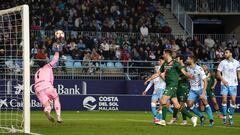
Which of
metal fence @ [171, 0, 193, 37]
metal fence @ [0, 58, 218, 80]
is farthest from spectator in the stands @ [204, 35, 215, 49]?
metal fence @ [0, 58, 218, 80]

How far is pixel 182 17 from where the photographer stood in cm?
4709

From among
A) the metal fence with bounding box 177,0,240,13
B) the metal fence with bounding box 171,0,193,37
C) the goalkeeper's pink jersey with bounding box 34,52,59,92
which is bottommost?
the goalkeeper's pink jersey with bounding box 34,52,59,92

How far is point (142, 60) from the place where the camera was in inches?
1558

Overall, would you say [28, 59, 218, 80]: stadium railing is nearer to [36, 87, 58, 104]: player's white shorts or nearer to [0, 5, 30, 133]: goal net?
[0, 5, 30, 133]: goal net

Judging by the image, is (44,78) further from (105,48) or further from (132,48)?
(132,48)

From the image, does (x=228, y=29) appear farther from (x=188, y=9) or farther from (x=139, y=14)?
(x=139, y=14)

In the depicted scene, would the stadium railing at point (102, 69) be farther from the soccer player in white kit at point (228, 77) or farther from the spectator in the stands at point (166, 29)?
the soccer player in white kit at point (228, 77)

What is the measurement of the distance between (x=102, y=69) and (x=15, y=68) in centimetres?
1126

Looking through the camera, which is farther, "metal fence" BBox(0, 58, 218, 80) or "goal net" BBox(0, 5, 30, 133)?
"metal fence" BBox(0, 58, 218, 80)

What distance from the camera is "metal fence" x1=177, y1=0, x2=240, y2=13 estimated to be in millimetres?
48000

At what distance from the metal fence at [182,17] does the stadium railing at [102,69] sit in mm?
8555

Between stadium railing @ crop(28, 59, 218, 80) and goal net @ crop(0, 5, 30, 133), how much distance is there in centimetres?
439

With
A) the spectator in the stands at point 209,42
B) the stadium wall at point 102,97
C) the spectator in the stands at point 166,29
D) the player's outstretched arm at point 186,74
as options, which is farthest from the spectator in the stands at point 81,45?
the player's outstretched arm at point 186,74

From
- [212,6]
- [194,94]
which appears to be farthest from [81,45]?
[194,94]
